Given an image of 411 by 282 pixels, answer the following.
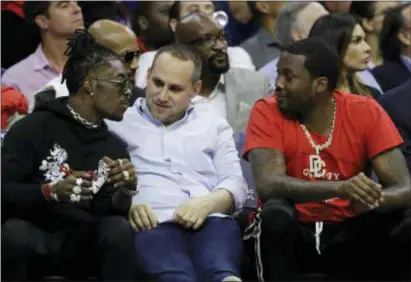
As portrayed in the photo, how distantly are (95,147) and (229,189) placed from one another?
1.92 feet

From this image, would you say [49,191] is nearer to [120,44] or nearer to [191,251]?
[191,251]

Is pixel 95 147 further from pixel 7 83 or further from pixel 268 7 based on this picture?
pixel 268 7

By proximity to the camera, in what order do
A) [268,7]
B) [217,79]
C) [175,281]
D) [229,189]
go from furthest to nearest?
[268,7]
[217,79]
[229,189]
[175,281]

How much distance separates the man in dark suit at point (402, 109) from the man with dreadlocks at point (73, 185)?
1.25 m

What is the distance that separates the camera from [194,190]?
491 cm

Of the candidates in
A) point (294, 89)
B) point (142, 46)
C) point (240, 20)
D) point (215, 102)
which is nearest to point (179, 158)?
point (294, 89)

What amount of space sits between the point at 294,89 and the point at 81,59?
2.97 ft

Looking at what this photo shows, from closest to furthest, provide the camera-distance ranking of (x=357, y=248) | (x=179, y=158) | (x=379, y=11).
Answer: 1. (x=357, y=248)
2. (x=179, y=158)
3. (x=379, y=11)

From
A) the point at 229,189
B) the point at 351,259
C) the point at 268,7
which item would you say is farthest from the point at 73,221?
the point at 268,7

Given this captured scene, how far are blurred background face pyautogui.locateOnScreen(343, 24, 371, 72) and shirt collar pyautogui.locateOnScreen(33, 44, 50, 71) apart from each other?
1.55 metres

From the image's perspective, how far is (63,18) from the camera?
6285 mm

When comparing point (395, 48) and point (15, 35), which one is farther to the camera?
point (395, 48)

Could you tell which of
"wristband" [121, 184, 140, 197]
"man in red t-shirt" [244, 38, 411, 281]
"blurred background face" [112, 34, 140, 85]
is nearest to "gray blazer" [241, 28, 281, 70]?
"blurred background face" [112, 34, 140, 85]

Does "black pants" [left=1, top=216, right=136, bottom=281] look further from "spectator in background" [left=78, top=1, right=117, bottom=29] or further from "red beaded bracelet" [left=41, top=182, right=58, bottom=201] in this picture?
"spectator in background" [left=78, top=1, right=117, bottom=29]
